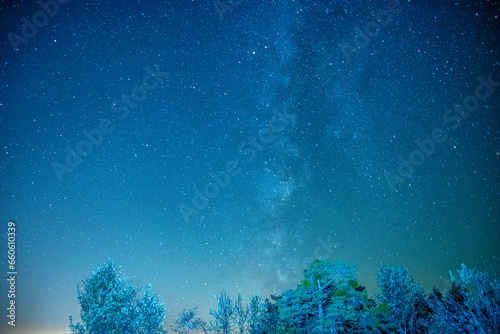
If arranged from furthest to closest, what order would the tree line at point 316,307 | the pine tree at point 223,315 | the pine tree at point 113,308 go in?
1. the pine tree at point 223,315
2. the pine tree at point 113,308
3. the tree line at point 316,307

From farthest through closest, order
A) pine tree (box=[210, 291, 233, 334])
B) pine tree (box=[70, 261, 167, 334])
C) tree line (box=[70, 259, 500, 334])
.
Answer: pine tree (box=[210, 291, 233, 334])
pine tree (box=[70, 261, 167, 334])
tree line (box=[70, 259, 500, 334])

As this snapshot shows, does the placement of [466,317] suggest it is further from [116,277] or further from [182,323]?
[182,323]

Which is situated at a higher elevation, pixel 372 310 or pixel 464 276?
pixel 372 310

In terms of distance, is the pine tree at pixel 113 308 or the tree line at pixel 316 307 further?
the pine tree at pixel 113 308

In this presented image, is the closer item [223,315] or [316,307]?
[316,307]

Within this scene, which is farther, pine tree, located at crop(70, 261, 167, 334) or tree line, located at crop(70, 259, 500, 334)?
pine tree, located at crop(70, 261, 167, 334)

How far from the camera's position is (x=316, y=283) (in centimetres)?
2619

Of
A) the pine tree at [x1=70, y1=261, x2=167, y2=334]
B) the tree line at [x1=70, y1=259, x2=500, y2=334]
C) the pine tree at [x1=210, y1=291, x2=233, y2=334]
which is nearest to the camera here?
the tree line at [x1=70, y1=259, x2=500, y2=334]

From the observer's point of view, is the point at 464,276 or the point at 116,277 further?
the point at 116,277

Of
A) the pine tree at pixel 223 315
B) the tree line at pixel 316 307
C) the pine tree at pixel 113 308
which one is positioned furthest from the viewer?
the pine tree at pixel 223 315

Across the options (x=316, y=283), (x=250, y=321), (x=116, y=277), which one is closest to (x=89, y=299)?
(x=116, y=277)

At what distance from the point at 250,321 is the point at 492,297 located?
116 feet

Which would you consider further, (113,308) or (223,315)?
(223,315)

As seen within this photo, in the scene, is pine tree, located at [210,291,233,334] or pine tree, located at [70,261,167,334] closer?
pine tree, located at [70,261,167,334]
